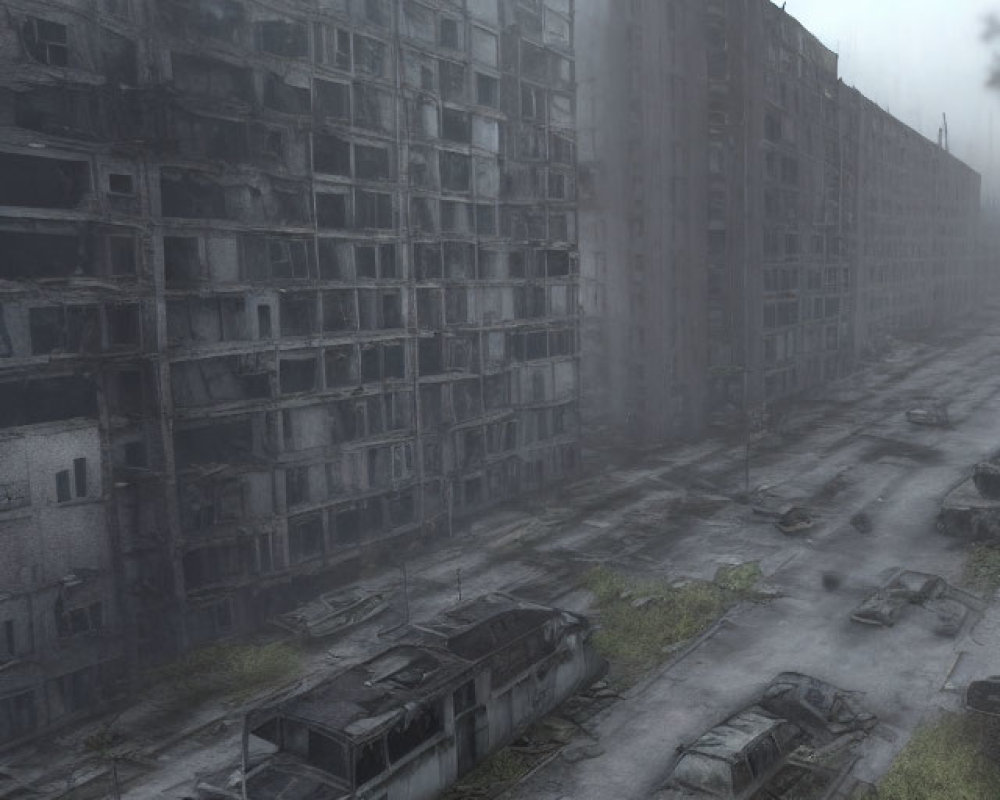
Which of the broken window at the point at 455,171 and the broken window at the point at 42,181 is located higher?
the broken window at the point at 455,171

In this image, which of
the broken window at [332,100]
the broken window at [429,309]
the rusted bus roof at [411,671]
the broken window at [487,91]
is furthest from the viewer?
the broken window at [487,91]

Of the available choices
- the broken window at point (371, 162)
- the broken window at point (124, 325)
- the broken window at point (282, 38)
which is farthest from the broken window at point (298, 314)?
the broken window at point (282, 38)

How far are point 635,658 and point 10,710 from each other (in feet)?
47.8

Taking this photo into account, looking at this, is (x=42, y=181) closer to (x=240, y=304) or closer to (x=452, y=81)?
(x=240, y=304)

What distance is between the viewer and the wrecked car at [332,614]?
86.0ft

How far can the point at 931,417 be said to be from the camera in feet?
170

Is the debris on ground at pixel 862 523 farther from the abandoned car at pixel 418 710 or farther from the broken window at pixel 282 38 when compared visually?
the broken window at pixel 282 38

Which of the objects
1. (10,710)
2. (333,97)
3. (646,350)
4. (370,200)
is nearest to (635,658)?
(10,710)

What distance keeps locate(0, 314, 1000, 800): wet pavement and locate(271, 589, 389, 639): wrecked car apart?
607mm

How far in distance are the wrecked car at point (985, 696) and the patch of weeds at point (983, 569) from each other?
774cm

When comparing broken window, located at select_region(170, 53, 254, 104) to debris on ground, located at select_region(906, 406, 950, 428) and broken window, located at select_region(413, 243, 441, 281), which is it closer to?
broken window, located at select_region(413, 243, 441, 281)

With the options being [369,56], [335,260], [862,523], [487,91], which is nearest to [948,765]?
[862,523]

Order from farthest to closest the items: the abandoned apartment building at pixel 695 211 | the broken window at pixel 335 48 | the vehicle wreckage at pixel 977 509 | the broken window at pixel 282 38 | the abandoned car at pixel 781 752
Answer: the abandoned apartment building at pixel 695 211
the vehicle wreckage at pixel 977 509
the broken window at pixel 335 48
the broken window at pixel 282 38
the abandoned car at pixel 781 752

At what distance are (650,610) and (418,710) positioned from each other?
37.8 feet
